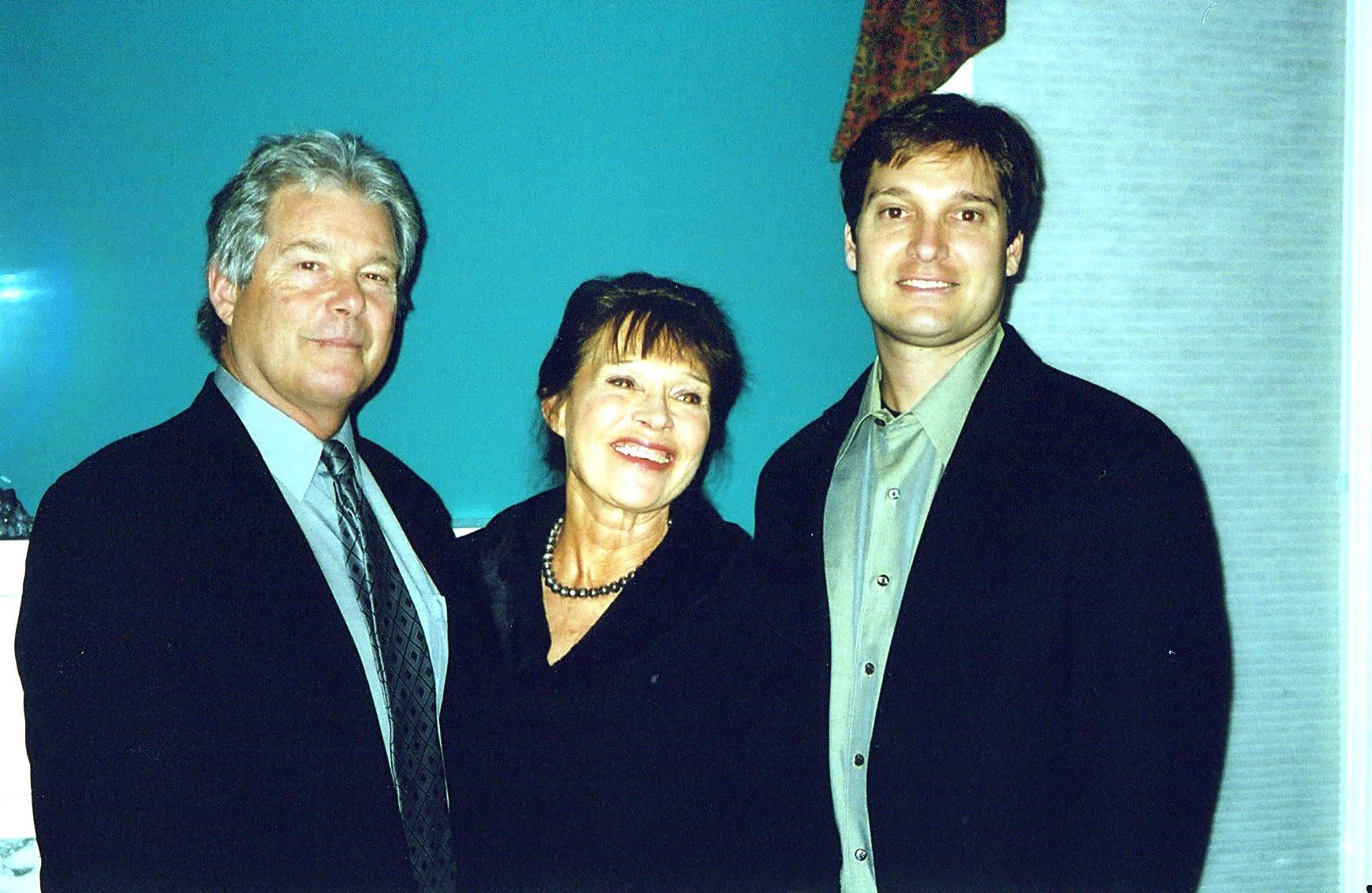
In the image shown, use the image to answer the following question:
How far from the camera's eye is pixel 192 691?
1.26 metres

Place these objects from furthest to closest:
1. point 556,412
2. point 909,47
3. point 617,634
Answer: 1. point 909,47
2. point 556,412
3. point 617,634

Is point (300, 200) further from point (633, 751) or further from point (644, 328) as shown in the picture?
point (633, 751)

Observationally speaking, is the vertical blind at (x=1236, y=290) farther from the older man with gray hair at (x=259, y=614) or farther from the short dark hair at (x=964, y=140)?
the older man with gray hair at (x=259, y=614)

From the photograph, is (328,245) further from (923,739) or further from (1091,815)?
(1091,815)

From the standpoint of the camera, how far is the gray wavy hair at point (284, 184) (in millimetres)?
1591

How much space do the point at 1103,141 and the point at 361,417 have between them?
1921 millimetres

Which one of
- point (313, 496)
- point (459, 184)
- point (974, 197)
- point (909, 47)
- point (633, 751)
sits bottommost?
point (633, 751)

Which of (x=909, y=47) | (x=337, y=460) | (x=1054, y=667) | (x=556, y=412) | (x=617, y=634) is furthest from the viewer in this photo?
(x=909, y=47)

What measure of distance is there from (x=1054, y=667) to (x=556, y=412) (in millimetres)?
1035

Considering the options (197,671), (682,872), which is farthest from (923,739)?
(197,671)

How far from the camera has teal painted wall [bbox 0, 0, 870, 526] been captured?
1945 mm

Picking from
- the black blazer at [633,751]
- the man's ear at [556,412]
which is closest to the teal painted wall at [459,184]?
the man's ear at [556,412]

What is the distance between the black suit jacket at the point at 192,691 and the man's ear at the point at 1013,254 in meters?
1.37

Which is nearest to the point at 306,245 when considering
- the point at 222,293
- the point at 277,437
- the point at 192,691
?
the point at 222,293
